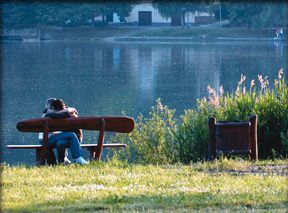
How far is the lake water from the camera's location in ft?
77.5

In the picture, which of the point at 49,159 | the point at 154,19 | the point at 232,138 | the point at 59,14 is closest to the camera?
the point at 49,159

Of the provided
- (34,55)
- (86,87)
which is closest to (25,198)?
(86,87)

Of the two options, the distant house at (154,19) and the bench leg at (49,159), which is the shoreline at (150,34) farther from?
the bench leg at (49,159)

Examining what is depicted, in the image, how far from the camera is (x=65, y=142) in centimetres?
996

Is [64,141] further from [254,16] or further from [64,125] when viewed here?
[254,16]

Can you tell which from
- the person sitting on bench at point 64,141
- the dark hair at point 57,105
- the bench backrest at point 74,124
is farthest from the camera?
the dark hair at point 57,105

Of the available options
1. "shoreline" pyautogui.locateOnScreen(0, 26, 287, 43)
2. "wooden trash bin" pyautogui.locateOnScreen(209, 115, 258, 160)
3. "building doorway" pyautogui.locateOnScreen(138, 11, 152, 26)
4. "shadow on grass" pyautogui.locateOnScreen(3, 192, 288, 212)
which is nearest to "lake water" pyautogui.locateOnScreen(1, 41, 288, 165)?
"shoreline" pyautogui.locateOnScreen(0, 26, 287, 43)

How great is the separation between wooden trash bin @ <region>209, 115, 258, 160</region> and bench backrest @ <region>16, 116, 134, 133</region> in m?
1.03

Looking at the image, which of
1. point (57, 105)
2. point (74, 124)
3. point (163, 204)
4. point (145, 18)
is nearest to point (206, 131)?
point (57, 105)

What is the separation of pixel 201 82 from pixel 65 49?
3177 cm

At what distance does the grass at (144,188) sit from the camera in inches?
247

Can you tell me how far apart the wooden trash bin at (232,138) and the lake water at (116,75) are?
20.0ft

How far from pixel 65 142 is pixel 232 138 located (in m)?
2.03

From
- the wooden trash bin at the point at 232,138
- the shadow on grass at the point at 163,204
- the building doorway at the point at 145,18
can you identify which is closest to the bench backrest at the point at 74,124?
the wooden trash bin at the point at 232,138
